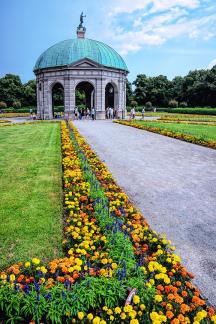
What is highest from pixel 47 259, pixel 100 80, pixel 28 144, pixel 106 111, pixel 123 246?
pixel 100 80

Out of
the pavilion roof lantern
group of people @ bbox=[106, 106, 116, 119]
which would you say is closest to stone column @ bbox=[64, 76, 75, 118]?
group of people @ bbox=[106, 106, 116, 119]

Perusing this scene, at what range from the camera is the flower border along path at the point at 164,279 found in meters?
3.35

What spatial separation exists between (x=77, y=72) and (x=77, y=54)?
2805 millimetres

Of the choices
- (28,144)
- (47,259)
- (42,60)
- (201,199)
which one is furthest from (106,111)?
(47,259)

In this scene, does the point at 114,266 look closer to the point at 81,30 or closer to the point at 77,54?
the point at 77,54

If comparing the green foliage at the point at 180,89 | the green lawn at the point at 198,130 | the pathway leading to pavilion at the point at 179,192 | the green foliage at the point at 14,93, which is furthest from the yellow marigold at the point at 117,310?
the green foliage at the point at 14,93

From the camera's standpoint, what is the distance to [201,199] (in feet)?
25.3

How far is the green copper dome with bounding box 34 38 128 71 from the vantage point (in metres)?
40.7

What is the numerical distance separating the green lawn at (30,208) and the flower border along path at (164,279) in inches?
51.6

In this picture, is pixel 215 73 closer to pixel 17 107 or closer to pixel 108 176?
pixel 17 107

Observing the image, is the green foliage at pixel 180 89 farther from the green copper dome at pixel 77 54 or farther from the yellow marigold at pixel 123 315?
the yellow marigold at pixel 123 315

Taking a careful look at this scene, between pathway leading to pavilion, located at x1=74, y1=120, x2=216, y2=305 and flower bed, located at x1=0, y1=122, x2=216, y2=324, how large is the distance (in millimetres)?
517

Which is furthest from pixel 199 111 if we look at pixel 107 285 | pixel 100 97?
pixel 107 285

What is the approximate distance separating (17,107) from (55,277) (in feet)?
212
